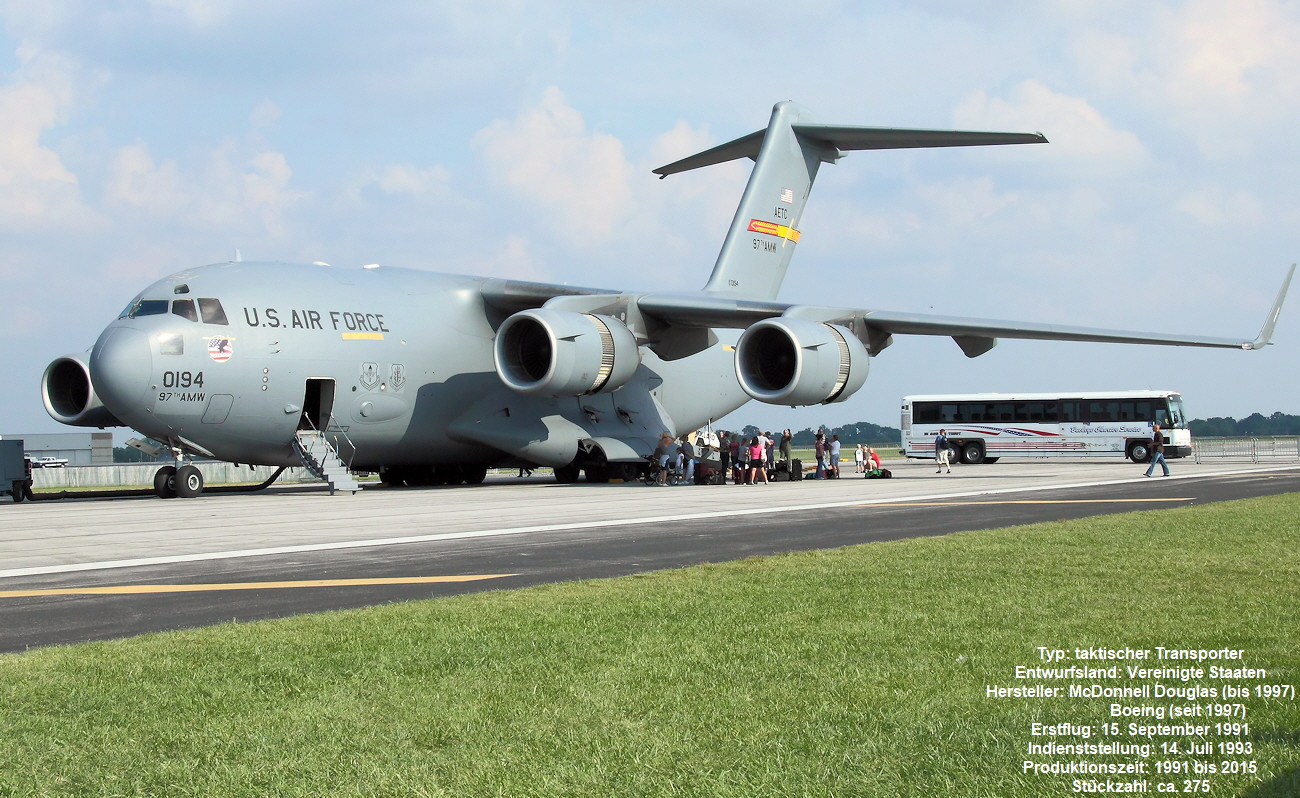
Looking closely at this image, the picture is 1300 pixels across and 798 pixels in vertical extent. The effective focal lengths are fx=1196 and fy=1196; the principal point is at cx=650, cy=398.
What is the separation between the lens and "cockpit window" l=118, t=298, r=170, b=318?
18938 mm

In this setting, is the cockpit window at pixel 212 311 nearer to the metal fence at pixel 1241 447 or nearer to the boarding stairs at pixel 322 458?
the boarding stairs at pixel 322 458

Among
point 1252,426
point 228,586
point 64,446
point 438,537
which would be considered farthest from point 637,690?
point 1252,426

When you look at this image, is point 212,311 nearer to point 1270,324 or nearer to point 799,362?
point 799,362

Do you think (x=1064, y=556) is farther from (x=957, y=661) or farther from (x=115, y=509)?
(x=115, y=509)

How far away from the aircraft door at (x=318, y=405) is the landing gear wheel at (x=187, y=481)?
6.31 feet

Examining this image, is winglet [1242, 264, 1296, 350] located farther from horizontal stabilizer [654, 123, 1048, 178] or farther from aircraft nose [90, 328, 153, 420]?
aircraft nose [90, 328, 153, 420]

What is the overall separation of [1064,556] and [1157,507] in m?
6.54

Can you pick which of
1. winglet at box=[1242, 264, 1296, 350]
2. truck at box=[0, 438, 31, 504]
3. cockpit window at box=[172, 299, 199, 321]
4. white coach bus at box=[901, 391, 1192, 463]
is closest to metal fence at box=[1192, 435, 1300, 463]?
white coach bus at box=[901, 391, 1192, 463]

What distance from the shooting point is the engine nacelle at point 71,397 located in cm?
2223

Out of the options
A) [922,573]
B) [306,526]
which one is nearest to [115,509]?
[306,526]

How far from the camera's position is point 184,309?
18969mm

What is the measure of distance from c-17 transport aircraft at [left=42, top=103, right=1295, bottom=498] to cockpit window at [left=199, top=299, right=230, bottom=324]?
0.9 inches

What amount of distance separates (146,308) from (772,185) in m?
13.6

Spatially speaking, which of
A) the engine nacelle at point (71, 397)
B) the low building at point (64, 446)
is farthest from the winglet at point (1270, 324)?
the low building at point (64, 446)
